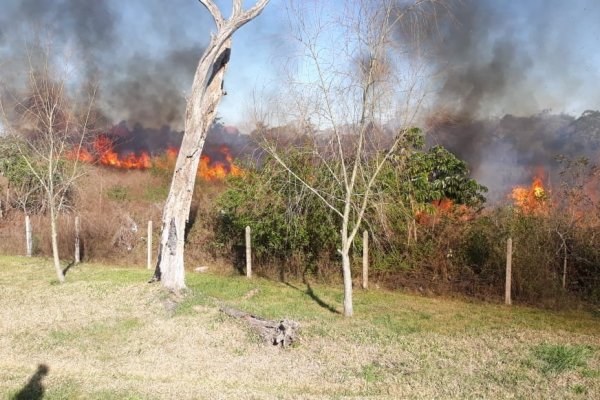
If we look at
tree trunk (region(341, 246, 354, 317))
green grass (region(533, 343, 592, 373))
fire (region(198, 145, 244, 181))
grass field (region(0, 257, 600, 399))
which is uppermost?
fire (region(198, 145, 244, 181))

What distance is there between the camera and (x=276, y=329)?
28.5 ft

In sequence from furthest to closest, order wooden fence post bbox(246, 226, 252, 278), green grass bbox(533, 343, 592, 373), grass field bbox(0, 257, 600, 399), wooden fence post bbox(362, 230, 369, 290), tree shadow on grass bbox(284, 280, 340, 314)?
wooden fence post bbox(246, 226, 252, 278) → wooden fence post bbox(362, 230, 369, 290) → tree shadow on grass bbox(284, 280, 340, 314) → green grass bbox(533, 343, 592, 373) → grass field bbox(0, 257, 600, 399)

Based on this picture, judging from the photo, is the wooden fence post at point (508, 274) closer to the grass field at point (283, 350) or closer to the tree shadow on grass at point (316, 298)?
the grass field at point (283, 350)

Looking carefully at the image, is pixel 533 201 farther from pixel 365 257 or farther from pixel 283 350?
pixel 283 350

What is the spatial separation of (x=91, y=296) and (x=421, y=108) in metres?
7.97

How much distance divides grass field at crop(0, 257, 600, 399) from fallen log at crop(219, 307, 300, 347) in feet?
0.52

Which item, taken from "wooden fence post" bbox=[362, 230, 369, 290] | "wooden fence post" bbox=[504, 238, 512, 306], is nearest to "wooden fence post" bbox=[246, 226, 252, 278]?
"wooden fence post" bbox=[362, 230, 369, 290]

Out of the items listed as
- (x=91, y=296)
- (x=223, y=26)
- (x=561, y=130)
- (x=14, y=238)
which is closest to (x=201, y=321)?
(x=91, y=296)

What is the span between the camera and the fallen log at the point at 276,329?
328 inches

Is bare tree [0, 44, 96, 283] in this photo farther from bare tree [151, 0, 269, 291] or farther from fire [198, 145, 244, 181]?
fire [198, 145, 244, 181]

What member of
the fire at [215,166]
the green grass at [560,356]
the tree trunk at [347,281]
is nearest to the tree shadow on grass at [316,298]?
the tree trunk at [347,281]

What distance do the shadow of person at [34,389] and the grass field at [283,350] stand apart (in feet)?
0.08

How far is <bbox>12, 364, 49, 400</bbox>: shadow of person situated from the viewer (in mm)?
5836

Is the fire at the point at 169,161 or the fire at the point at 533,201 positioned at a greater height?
the fire at the point at 169,161
